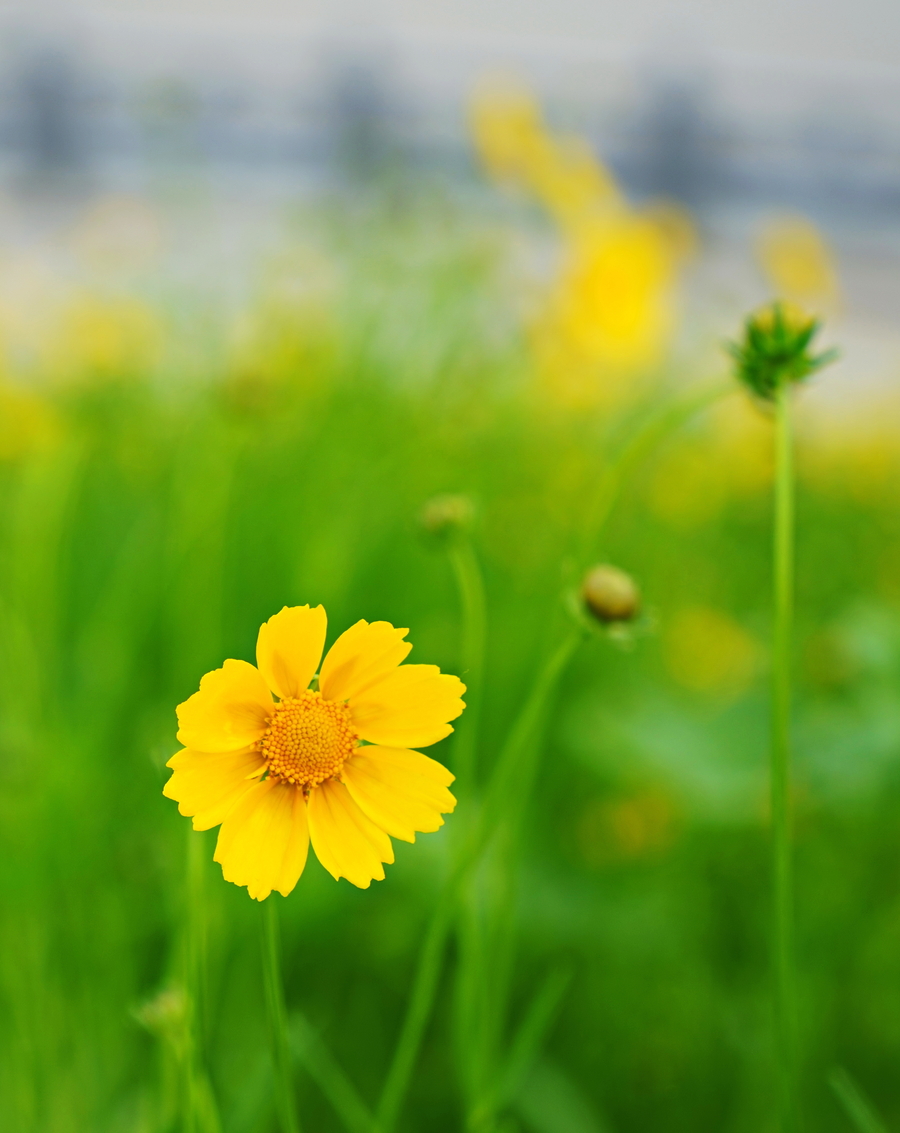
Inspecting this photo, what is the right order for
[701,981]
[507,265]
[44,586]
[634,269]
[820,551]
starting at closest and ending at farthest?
[701,981], [44,586], [634,269], [507,265], [820,551]

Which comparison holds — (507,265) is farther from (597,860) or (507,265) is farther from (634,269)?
(597,860)

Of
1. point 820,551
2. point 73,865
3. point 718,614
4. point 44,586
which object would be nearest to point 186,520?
point 44,586

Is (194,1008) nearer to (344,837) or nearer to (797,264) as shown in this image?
(344,837)

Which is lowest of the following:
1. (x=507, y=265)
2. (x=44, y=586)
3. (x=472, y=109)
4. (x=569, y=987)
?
(x=569, y=987)

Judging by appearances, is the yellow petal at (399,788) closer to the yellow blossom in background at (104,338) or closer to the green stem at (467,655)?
the green stem at (467,655)

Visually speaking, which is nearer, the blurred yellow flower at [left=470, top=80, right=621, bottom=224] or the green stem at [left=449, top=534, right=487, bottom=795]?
the green stem at [left=449, top=534, right=487, bottom=795]

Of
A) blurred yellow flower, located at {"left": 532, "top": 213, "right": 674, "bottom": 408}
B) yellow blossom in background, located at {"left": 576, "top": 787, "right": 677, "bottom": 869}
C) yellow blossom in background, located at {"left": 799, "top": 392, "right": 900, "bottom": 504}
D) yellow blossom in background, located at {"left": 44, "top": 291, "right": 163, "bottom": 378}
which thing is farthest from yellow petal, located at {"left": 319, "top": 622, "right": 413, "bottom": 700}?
yellow blossom in background, located at {"left": 799, "top": 392, "right": 900, "bottom": 504}

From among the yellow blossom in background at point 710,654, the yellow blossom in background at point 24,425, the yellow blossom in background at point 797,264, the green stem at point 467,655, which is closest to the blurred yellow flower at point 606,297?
the yellow blossom in background at point 797,264

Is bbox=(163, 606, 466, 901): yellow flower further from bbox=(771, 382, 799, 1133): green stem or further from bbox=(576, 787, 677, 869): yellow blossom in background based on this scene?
bbox=(576, 787, 677, 869): yellow blossom in background
